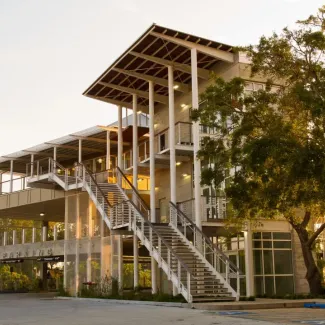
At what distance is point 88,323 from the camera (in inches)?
565

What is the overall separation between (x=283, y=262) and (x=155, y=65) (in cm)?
1155

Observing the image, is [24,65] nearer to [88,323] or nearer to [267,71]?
[267,71]

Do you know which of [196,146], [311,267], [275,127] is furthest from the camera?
[196,146]

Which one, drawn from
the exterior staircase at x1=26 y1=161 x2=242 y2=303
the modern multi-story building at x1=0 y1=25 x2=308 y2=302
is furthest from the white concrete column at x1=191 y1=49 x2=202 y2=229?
the exterior staircase at x1=26 y1=161 x2=242 y2=303

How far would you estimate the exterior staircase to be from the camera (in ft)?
72.4

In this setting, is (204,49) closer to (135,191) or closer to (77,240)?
(135,191)

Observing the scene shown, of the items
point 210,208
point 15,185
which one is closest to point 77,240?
point 210,208

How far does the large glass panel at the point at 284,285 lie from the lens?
26.6 metres

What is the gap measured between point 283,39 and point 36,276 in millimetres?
35243

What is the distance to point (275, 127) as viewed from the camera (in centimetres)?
1853

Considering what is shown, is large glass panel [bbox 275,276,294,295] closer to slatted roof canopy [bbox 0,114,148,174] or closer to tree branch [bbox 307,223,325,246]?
tree branch [bbox 307,223,325,246]

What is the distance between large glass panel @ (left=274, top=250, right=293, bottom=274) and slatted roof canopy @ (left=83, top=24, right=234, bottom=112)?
9.47 m

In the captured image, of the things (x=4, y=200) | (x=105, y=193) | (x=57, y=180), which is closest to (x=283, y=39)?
(x=105, y=193)

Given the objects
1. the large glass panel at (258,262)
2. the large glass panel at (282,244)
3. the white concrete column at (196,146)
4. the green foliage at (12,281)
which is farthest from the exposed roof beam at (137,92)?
the green foliage at (12,281)
